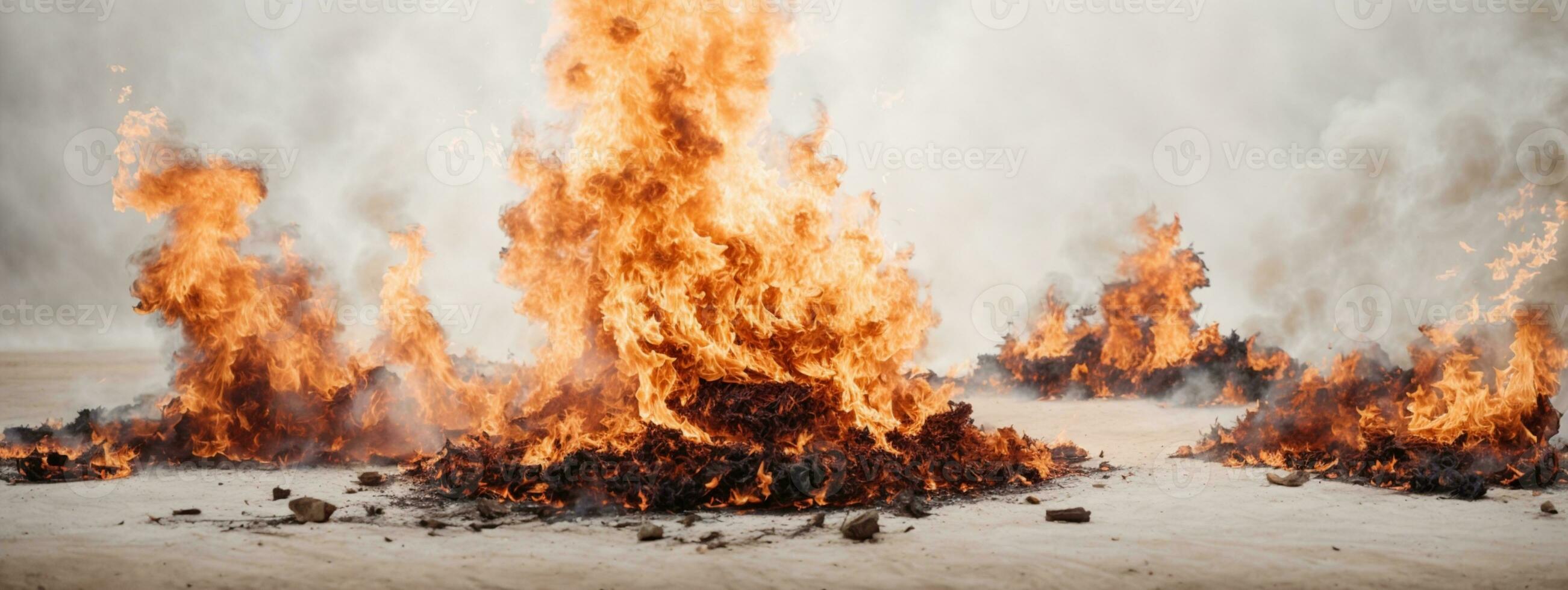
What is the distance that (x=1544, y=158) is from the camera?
763 inches

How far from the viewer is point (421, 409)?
44.5 feet

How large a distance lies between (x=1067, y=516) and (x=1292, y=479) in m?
3.63

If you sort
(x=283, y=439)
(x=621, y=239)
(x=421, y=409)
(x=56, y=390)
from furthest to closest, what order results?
(x=56, y=390) < (x=421, y=409) < (x=283, y=439) < (x=621, y=239)

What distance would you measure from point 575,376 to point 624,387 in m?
0.93

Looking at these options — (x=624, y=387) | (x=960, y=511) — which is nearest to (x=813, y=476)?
(x=960, y=511)

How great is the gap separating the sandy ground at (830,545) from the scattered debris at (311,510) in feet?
0.48

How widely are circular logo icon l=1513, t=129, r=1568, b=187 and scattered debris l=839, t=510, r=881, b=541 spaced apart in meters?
18.9

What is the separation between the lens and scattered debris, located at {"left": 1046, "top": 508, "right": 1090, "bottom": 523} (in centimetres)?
831

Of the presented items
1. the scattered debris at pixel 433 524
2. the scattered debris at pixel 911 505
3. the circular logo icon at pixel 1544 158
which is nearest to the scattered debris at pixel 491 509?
the scattered debris at pixel 433 524

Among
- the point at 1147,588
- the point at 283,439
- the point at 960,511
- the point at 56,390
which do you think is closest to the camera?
the point at 1147,588

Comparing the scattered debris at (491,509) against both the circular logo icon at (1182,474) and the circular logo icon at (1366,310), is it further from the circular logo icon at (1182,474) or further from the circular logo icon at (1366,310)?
the circular logo icon at (1366,310)

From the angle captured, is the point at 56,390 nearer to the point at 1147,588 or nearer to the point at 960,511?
the point at 960,511

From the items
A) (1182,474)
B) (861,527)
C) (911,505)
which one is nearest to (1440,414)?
(1182,474)

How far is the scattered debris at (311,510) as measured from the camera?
26.5 ft
